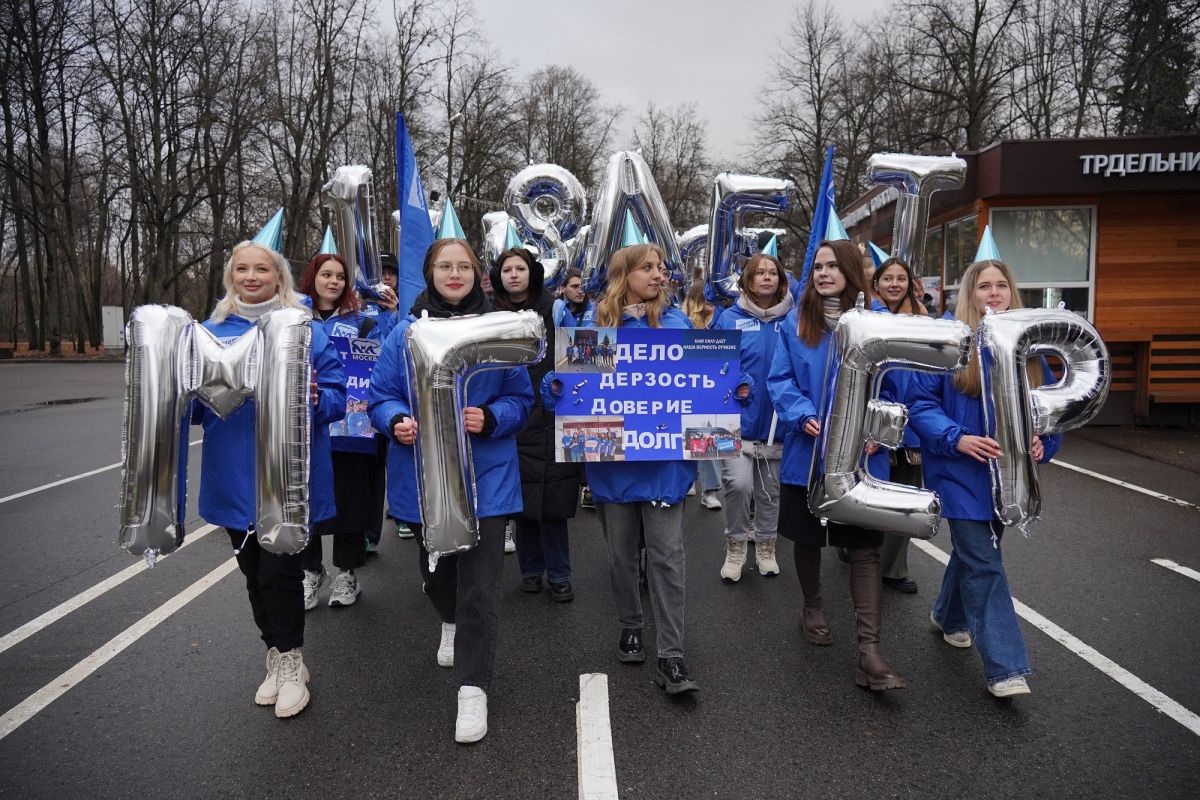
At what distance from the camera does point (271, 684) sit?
312cm

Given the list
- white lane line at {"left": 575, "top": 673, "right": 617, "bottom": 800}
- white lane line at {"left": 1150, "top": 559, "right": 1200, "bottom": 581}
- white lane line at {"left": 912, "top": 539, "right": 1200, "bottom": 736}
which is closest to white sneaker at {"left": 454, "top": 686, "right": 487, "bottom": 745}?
white lane line at {"left": 575, "top": 673, "right": 617, "bottom": 800}

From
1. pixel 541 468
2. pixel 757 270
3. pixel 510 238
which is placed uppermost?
pixel 510 238

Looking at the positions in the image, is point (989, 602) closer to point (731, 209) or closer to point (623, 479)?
point (623, 479)

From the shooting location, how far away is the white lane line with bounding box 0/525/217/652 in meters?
3.77

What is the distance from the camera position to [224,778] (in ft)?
8.54

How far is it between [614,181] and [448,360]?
7.88 feet

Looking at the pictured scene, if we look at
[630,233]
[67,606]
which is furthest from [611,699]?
[67,606]

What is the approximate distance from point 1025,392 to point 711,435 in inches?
48.6

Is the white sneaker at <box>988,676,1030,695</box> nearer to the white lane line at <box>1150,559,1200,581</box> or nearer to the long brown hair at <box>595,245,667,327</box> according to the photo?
the long brown hair at <box>595,245,667,327</box>

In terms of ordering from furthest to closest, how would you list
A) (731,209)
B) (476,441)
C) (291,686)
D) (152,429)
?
(731,209) < (291,686) < (476,441) < (152,429)

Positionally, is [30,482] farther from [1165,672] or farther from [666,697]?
[1165,672]

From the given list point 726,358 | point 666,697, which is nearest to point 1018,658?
point 666,697

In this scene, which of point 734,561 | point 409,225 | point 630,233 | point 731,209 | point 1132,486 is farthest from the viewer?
point 1132,486

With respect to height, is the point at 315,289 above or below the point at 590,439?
above
